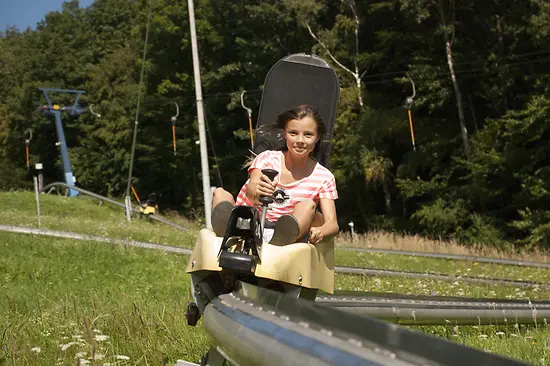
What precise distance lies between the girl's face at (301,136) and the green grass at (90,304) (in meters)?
1.18

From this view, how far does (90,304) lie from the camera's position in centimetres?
579

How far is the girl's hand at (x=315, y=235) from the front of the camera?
3619 mm

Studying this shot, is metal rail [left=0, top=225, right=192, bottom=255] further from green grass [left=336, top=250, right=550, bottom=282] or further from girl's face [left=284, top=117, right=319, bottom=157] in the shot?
girl's face [left=284, top=117, right=319, bottom=157]

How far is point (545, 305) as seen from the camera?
17.0 ft

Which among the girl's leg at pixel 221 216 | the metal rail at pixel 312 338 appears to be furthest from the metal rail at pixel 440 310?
the metal rail at pixel 312 338

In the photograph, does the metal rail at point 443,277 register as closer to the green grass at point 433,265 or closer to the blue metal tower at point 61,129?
the green grass at point 433,265

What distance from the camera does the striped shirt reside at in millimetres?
4020

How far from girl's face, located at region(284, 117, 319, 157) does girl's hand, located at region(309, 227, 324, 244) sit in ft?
1.94

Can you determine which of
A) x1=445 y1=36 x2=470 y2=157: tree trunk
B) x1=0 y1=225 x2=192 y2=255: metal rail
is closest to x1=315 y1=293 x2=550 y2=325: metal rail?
x1=0 y1=225 x2=192 y2=255: metal rail

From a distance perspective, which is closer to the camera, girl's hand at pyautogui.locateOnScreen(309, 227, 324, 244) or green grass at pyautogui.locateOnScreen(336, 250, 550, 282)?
girl's hand at pyautogui.locateOnScreen(309, 227, 324, 244)

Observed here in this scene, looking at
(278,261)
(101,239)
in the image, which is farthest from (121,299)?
(101,239)

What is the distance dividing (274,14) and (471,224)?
1557 centimetres

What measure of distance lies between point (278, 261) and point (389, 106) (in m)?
34.2

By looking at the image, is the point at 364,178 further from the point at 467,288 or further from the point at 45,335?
the point at 45,335
